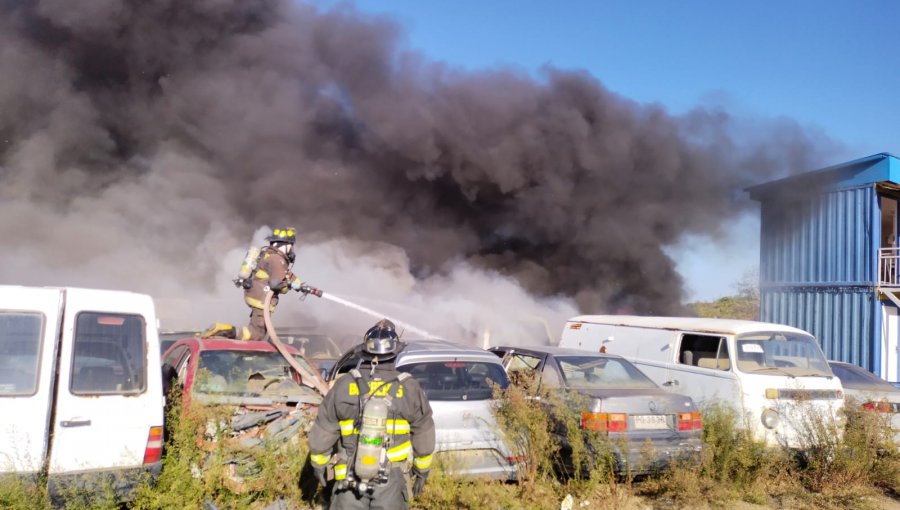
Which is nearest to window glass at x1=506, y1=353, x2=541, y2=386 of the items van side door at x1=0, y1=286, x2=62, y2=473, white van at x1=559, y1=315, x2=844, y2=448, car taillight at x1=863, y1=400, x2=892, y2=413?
white van at x1=559, y1=315, x2=844, y2=448

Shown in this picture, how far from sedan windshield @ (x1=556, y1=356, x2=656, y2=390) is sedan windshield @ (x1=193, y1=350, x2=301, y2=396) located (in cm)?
245

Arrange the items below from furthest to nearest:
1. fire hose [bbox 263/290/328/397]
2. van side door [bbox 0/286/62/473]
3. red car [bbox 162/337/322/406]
Answer: fire hose [bbox 263/290/328/397]
red car [bbox 162/337/322/406]
van side door [bbox 0/286/62/473]

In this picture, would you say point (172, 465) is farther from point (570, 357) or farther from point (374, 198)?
point (374, 198)

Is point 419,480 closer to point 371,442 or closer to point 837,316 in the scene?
point 371,442

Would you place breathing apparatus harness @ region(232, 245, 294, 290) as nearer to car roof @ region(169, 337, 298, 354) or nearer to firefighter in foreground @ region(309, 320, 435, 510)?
Answer: car roof @ region(169, 337, 298, 354)

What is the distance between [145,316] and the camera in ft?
13.5

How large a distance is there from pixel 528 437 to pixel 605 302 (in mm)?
12616

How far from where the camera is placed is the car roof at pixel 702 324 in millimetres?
6535

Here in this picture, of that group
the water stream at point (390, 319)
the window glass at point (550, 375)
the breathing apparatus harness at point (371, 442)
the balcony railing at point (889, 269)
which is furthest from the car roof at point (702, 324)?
the balcony railing at point (889, 269)

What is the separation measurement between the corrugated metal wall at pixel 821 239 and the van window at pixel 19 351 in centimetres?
1412

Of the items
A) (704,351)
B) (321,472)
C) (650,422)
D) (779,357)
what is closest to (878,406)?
(779,357)

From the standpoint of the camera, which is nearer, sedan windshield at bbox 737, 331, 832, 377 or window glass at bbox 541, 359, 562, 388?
window glass at bbox 541, 359, 562, 388

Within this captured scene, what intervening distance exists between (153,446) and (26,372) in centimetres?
83

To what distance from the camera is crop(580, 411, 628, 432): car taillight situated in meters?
4.87
